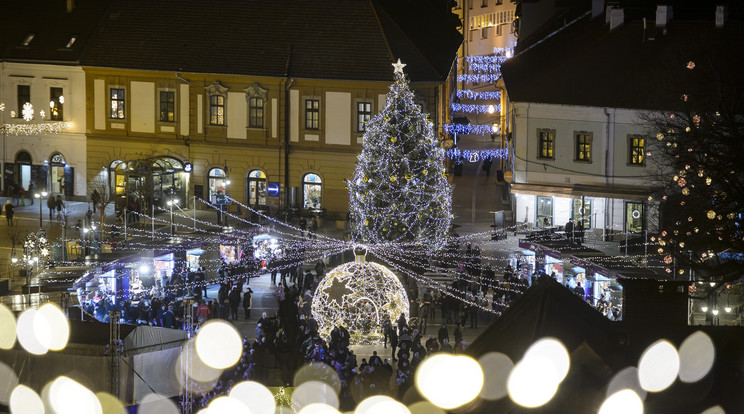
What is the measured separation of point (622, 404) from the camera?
10.5 m

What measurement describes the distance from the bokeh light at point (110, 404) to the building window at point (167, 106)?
30.6m

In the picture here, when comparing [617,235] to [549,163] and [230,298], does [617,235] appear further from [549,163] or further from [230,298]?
[230,298]

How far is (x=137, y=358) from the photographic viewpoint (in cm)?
2077

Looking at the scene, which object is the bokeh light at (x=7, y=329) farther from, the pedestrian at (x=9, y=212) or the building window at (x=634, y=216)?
the building window at (x=634, y=216)

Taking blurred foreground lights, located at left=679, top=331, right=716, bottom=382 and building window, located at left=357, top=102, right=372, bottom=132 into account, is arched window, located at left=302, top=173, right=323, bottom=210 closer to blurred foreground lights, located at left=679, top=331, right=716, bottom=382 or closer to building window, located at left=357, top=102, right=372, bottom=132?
building window, located at left=357, top=102, right=372, bottom=132

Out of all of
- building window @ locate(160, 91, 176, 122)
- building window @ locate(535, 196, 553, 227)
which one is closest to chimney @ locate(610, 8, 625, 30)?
building window @ locate(535, 196, 553, 227)

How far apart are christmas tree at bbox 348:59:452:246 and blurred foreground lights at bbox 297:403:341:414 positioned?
48.5 ft

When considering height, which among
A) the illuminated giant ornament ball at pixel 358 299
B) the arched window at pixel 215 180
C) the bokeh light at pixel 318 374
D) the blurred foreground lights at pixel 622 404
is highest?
the arched window at pixel 215 180

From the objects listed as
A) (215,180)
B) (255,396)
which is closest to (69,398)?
(255,396)

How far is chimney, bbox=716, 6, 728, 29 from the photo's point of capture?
1593 inches

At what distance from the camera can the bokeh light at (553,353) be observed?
34.6 ft

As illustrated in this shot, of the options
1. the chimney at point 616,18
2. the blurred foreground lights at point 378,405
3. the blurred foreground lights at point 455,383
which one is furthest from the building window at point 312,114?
the blurred foreground lights at point 455,383

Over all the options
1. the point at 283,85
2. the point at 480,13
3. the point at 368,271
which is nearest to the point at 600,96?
the point at 283,85

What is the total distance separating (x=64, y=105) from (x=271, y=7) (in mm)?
9703
